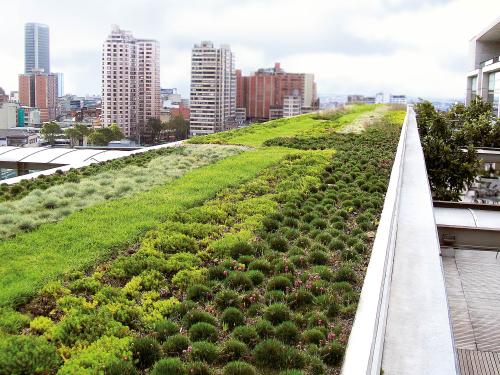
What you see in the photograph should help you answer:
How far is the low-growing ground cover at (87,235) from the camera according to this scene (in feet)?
20.6

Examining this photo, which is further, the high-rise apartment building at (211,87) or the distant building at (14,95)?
the distant building at (14,95)

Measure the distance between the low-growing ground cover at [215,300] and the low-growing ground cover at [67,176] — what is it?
12.2ft

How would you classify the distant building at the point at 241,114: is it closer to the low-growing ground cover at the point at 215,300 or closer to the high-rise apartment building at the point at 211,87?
the high-rise apartment building at the point at 211,87

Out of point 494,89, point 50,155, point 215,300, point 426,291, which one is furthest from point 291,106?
point 426,291

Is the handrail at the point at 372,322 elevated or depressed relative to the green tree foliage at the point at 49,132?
depressed

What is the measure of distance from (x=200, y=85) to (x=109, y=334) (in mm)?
81316

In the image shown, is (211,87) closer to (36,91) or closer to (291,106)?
(291,106)

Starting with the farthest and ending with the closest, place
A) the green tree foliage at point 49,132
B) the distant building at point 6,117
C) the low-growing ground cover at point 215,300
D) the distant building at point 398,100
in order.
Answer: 1. the distant building at point 6,117
2. the green tree foliage at point 49,132
3. the distant building at point 398,100
4. the low-growing ground cover at point 215,300

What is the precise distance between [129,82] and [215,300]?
3733 inches

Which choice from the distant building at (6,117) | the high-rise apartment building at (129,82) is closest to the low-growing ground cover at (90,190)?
the distant building at (6,117)

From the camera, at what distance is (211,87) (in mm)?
85188

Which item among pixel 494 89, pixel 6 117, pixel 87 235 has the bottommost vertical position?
pixel 87 235

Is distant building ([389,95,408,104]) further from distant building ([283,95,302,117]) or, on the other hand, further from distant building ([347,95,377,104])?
distant building ([283,95,302,117])

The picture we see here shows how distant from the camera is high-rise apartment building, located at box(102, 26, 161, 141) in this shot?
92.4m
